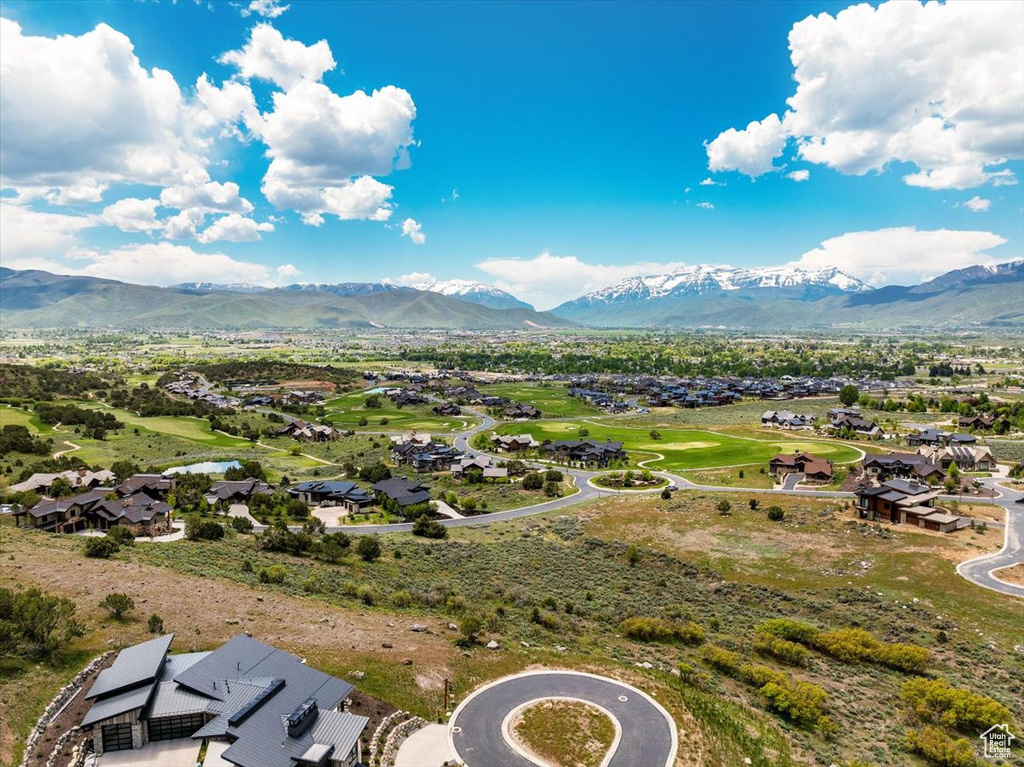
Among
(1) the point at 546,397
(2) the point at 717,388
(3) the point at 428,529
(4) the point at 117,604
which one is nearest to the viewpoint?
(4) the point at 117,604

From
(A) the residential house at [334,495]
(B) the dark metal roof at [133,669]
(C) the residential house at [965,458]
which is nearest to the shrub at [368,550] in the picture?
(A) the residential house at [334,495]

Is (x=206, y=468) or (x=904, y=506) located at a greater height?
(x=904, y=506)

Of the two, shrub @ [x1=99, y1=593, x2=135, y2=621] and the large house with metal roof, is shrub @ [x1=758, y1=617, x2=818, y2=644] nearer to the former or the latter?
the large house with metal roof

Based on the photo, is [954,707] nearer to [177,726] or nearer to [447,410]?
[177,726]

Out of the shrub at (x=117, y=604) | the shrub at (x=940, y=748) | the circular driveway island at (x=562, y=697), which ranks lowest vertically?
the shrub at (x=940, y=748)

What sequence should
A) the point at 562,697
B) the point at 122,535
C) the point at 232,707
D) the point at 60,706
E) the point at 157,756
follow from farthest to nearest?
the point at 122,535
the point at 562,697
the point at 60,706
the point at 232,707
the point at 157,756

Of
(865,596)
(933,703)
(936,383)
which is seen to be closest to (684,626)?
(933,703)

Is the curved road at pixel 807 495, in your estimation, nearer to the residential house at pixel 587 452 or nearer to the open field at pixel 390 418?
the residential house at pixel 587 452

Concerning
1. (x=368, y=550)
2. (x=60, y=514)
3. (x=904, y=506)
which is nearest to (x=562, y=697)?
(x=368, y=550)
